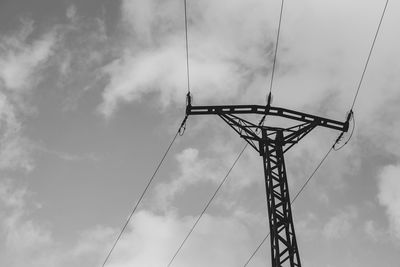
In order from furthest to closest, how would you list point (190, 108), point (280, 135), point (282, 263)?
1. point (190, 108)
2. point (280, 135)
3. point (282, 263)

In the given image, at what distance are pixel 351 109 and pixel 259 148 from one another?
4210mm

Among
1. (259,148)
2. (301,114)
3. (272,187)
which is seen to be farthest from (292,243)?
(301,114)

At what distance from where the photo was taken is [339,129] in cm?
1479

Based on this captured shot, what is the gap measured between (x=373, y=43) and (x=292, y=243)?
6928 millimetres

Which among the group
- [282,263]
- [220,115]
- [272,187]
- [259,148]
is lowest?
[282,263]

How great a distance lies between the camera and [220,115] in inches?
550

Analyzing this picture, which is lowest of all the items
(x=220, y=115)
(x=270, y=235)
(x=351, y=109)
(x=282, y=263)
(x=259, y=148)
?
(x=282, y=263)

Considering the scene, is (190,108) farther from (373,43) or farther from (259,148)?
(373,43)

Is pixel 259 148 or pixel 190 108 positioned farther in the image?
pixel 190 108

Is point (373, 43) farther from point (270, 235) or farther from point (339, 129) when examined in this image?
point (270, 235)

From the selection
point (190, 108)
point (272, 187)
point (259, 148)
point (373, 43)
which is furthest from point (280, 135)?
point (373, 43)

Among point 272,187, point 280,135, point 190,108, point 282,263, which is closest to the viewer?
point 282,263

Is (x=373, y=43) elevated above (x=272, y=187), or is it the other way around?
(x=373, y=43)

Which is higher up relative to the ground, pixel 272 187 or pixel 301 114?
pixel 301 114
